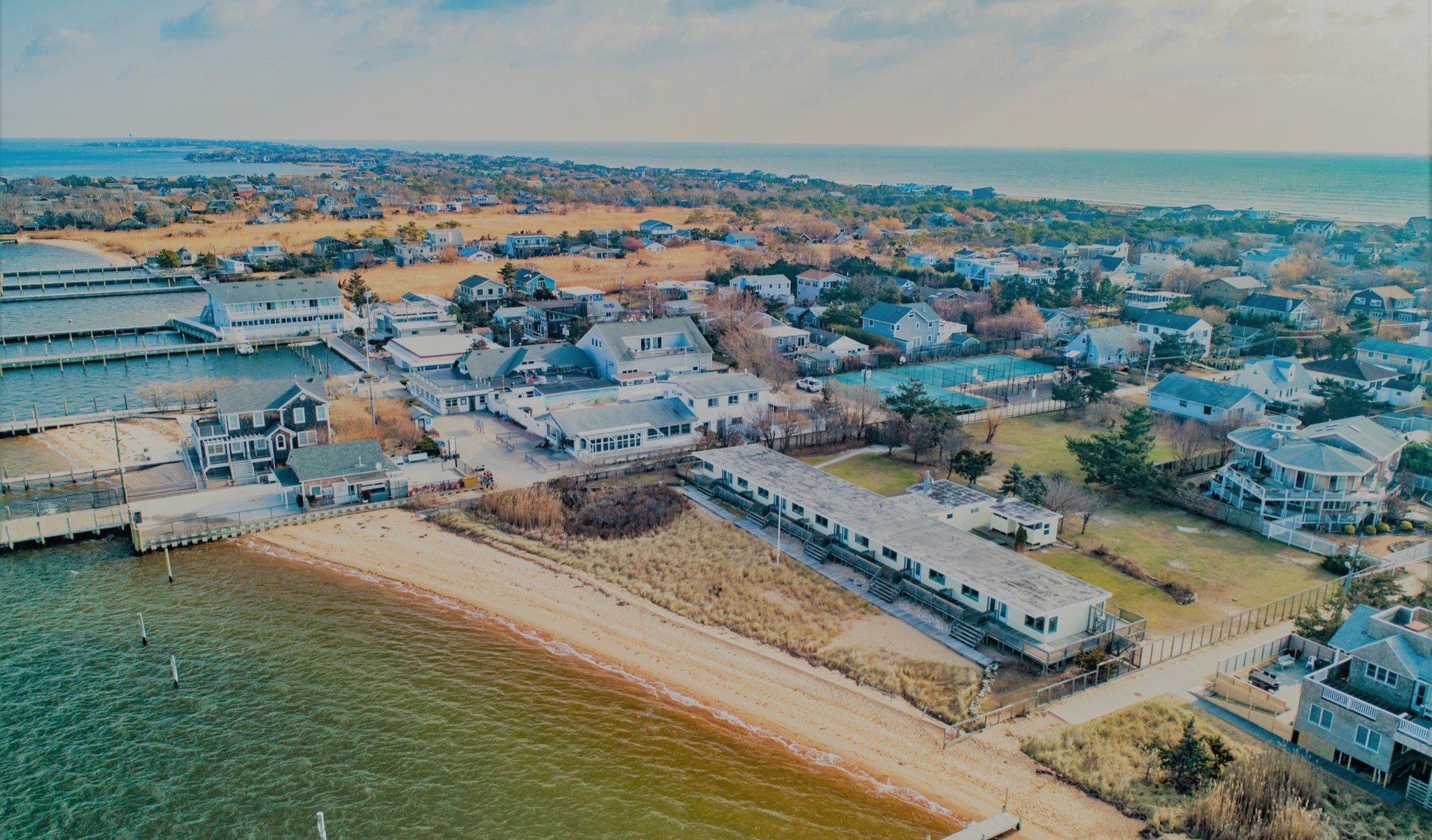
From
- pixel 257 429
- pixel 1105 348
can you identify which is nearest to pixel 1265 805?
pixel 257 429

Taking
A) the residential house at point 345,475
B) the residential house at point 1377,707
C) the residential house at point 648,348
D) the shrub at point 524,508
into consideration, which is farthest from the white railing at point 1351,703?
the residential house at point 648,348

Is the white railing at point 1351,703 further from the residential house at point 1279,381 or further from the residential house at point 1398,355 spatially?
the residential house at point 1398,355

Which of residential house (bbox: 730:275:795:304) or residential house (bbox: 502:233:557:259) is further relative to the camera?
residential house (bbox: 502:233:557:259)

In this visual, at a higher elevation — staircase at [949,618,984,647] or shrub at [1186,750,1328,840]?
staircase at [949,618,984,647]

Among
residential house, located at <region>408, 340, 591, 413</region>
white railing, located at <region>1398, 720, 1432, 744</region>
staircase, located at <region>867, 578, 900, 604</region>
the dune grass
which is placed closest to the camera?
white railing, located at <region>1398, 720, 1432, 744</region>

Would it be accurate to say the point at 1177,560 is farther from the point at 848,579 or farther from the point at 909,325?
the point at 909,325

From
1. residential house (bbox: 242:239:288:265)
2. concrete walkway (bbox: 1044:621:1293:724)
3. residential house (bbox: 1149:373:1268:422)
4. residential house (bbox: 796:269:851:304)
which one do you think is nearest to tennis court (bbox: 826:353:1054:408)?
residential house (bbox: 1149:373:1268:422)

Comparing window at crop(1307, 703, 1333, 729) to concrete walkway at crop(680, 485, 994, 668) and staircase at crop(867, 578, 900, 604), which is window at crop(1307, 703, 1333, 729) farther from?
staircase at crop(867, 578, 900, 604)

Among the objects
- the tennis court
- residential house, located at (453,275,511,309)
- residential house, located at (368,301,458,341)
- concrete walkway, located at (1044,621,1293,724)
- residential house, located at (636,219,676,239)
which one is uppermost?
residential house, located at (636,219,676,239)
